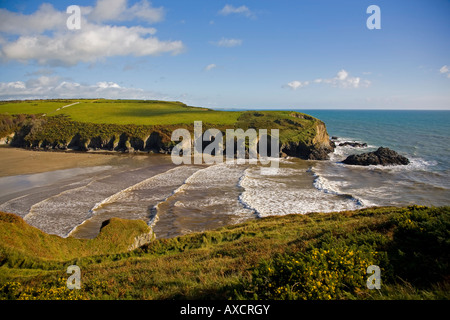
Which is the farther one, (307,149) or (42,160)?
(307,149)

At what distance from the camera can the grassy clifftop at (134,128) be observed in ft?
201

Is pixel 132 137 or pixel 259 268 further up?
pixel 132 137

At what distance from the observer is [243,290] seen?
269 inches

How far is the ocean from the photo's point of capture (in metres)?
25.4

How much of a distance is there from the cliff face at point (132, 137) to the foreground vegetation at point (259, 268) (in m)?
47.2

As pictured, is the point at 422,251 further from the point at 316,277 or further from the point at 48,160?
the point at 48,160

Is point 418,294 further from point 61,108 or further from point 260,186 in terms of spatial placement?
point 61,108

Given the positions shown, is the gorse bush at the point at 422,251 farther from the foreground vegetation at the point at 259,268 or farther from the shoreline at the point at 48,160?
the shoreline at the point at 48,160

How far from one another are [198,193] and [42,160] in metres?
34.7

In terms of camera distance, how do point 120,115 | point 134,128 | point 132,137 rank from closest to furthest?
point 132,137 < point 134,128 < point 120,115

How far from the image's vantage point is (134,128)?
219 feet

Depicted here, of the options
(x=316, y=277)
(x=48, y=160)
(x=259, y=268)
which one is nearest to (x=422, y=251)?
(x=316, y=277)

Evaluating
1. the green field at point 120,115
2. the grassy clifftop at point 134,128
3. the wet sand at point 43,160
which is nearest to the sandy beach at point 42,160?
the wet sand at point 43,160
